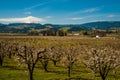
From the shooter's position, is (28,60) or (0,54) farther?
(0,54)

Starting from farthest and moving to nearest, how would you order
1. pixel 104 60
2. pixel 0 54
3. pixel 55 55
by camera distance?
pixel 55 55
pixel 0 54
pixel 104 60

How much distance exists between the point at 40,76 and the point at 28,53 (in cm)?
1604

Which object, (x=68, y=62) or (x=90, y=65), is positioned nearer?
(x=90, y=65)

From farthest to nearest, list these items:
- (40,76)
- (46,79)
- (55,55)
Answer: (55,55) → (40,76) → (46,79)

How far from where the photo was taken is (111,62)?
52.5 metres

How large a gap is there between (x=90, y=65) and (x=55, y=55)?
54.4 m

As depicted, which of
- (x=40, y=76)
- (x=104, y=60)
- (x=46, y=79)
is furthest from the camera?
(x=40, y=76)

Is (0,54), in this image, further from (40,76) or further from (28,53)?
(28,53)

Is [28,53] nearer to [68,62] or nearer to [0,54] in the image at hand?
[68,62]

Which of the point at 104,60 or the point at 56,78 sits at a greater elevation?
the point at 104,60

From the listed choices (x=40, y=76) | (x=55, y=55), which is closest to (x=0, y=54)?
(x=55, y=55)

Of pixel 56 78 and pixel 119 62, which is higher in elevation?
pixel 119 62

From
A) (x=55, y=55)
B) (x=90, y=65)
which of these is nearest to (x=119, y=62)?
(x=90, y=65)

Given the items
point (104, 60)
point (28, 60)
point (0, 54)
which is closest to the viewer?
point (104, 60)
